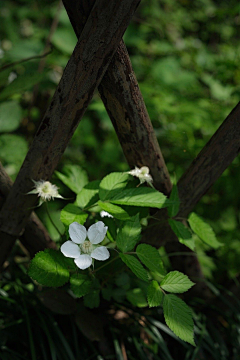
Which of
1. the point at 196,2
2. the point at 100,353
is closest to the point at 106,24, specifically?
the point at 100,353

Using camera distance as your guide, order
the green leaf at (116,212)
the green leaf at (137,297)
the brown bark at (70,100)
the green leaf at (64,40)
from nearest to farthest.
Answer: the brown bark at (70,100) → the green leaf at (116,212) → the green leaf at (137,297) → the green leaf at (64,40)

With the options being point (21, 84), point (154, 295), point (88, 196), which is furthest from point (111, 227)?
point (21, 84)

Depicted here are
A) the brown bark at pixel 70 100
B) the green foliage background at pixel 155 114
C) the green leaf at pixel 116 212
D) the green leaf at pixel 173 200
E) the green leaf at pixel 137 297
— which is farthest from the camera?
the green foliage background at pixel 155 114

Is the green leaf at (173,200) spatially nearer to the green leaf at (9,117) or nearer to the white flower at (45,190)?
the white flower at (45,190)

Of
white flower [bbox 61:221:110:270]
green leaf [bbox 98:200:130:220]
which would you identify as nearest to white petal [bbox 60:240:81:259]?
white flower [bbox 61:221:110:270]

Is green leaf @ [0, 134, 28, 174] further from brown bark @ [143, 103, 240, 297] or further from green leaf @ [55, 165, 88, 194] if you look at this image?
brown bark @ [143, 103, 240, 297]

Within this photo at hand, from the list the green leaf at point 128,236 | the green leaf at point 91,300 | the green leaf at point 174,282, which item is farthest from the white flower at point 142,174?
the green leaf at point 91,300

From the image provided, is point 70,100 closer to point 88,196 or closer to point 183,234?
point 88,196
